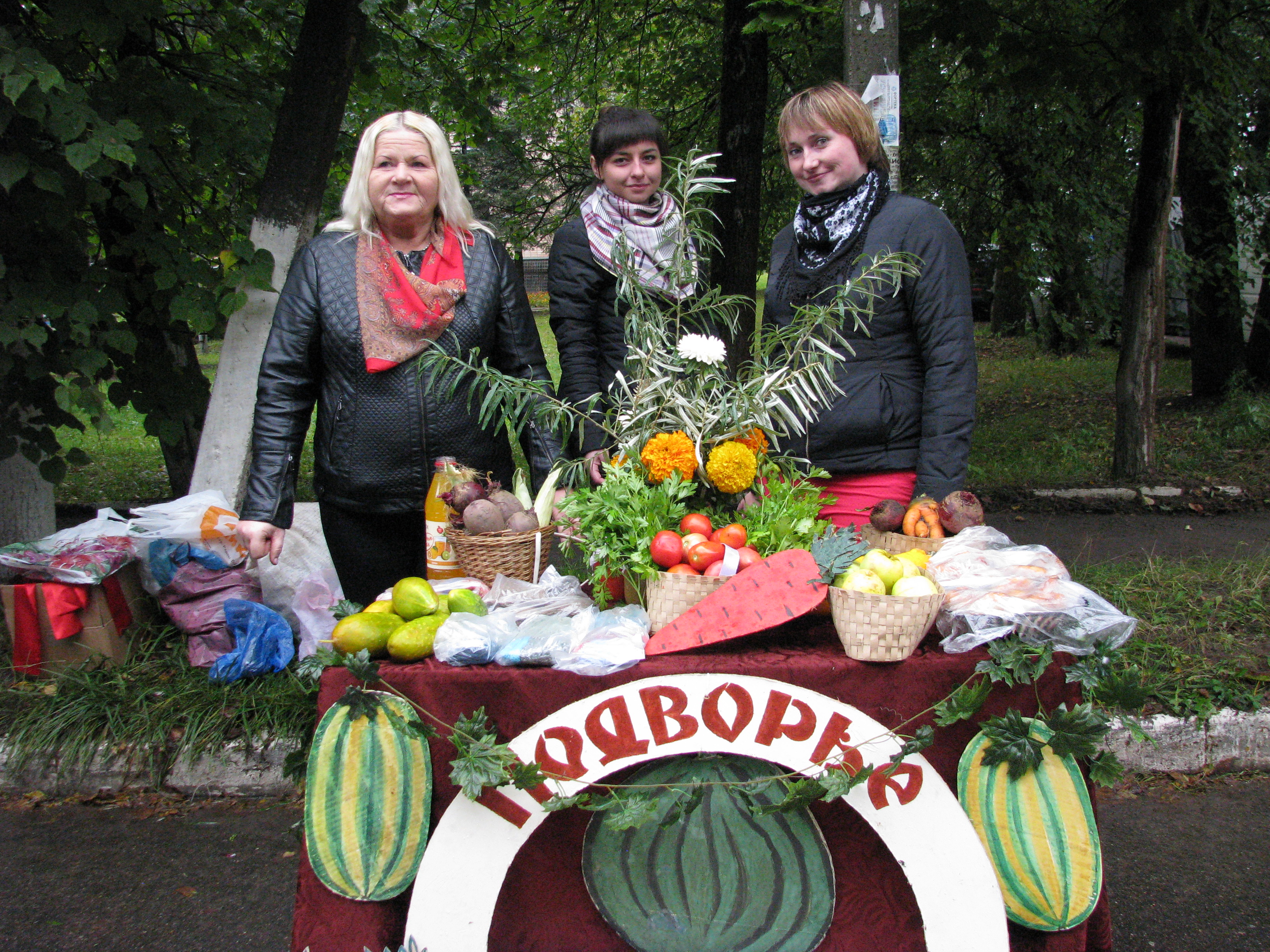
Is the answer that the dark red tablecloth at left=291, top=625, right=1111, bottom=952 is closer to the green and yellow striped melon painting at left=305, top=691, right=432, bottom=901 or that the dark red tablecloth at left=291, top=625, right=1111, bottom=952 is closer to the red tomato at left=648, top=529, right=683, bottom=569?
the green and yellow striped melon painting at left=305, top=691, right=432, bottom=901

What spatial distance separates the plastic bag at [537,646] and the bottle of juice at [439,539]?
42 cm

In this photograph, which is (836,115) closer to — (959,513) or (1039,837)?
(959,513)

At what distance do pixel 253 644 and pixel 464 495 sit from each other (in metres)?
1.59

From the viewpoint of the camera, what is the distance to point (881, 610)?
1.75m

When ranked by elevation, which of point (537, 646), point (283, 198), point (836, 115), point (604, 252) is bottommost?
point (537, 646)

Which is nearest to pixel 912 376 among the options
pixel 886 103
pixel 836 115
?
pixel 836 115

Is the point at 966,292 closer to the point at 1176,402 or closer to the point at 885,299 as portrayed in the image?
Result: the point at 885,299

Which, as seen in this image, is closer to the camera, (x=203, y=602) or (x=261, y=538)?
(x=261, y=538)

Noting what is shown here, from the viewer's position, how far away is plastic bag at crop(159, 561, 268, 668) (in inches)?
136

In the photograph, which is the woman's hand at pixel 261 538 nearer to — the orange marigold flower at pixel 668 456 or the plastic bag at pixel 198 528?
the orange marigold flower at pixel 668 456

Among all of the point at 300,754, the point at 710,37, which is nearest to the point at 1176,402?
the point at 710,37

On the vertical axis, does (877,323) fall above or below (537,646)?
above

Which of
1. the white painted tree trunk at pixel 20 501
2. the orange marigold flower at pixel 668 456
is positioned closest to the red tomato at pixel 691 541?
the orange marigold flower at pixel 668 456

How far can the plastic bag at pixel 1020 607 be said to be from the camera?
5.84 feet
